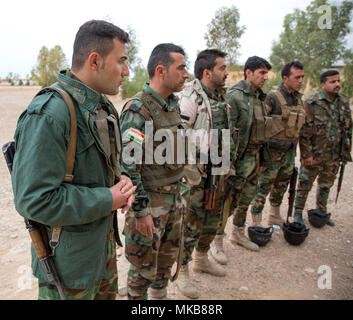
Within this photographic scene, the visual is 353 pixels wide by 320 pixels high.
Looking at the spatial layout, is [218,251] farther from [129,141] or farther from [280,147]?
[129,141]

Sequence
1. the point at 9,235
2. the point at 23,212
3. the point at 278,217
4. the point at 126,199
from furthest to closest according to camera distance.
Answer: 1. the point at 278,217
2. the point at 9,235
3. the point at 126,199
4. the point at 23,212

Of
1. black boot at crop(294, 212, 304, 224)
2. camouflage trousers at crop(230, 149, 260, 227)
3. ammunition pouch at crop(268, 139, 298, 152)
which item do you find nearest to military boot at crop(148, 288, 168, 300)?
camouflage trousers at crop(230, 149, 260, 227)

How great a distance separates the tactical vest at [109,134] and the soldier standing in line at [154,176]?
277 mm

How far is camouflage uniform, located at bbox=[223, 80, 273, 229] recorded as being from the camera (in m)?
3.48

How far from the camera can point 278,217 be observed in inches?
178

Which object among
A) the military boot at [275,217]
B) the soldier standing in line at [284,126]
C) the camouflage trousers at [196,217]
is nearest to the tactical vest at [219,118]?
the camouflage trousers at [196,217]

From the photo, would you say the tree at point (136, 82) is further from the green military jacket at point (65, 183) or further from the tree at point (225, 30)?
the green military jacket at point (65, 183)

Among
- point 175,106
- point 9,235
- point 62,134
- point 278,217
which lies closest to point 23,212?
point 62,134

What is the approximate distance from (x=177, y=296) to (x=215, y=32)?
1948cm

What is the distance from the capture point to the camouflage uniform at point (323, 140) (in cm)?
437

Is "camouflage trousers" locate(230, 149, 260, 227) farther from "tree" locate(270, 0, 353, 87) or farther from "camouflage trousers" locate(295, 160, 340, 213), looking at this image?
"tree" locate(270, 0, 353, 87)

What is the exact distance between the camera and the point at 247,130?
3.48 metres

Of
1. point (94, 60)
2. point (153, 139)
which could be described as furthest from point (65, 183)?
point (153, 139)
